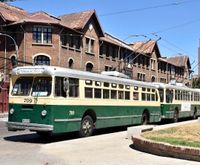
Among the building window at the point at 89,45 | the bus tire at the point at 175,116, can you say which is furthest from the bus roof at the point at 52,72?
the building window at the point at 89,45

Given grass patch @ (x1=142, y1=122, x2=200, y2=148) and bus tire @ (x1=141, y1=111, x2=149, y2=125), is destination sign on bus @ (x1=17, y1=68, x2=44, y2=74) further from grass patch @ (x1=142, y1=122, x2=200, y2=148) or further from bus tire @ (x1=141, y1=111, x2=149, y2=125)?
bus tire @ (x1=141, y1=111, x2=149, y2=125)

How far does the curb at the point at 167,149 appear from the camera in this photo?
11047mm

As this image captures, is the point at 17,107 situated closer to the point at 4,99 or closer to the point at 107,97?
the point at 107,97

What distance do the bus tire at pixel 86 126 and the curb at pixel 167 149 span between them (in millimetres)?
4390

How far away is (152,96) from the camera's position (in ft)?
83.2

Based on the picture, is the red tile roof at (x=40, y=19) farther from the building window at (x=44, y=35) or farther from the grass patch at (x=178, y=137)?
the grass patch at (x=178, y=137)

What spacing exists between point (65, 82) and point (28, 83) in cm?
132

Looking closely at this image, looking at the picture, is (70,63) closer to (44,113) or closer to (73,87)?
(73,87)

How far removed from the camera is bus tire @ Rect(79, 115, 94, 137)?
17359mm

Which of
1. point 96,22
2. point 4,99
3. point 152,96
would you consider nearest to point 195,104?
point 152,96

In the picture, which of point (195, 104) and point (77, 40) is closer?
point (195, 104)

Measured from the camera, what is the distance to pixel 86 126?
1761 centimetres

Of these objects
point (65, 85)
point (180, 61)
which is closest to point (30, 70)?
point (65, 85)

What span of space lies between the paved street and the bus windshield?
1.64 meters
